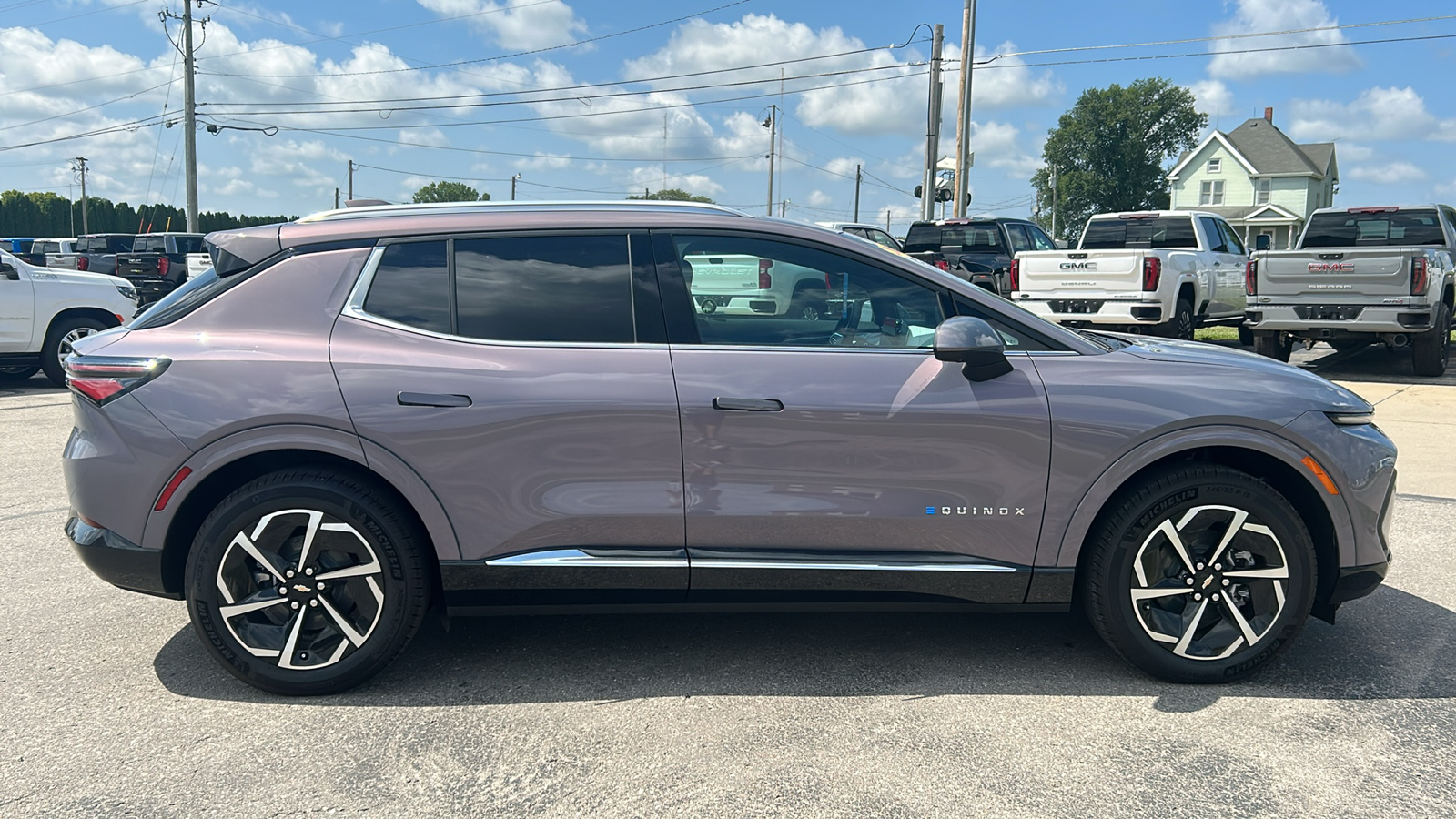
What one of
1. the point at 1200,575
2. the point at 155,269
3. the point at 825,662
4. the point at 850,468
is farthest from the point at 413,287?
the point at 155,269

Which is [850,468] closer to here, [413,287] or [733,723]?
[733,723]

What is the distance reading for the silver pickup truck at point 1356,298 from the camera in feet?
37.3

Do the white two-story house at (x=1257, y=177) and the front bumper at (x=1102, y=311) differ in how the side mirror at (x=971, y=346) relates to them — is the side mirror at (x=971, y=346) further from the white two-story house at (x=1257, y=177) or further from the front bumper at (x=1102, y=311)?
the white two-story house at (x=1257, y=177)

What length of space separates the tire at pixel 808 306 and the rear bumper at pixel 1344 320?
10462 millimetres

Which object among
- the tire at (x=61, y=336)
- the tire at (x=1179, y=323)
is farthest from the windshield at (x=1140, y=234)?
the tire at (x=61, y=336)

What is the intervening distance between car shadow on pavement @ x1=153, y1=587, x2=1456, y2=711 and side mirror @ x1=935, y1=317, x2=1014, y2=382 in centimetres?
114

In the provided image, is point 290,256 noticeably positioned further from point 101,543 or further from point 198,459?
point 101,543

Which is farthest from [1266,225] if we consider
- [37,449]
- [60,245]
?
[37,449]

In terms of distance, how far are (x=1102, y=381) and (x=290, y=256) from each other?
285 cm

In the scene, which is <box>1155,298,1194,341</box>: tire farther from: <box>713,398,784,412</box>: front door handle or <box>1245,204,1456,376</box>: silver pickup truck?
<box>713,398,784,412</box>: front door handle

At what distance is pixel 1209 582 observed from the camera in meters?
3.54

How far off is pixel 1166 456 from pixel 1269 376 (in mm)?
511

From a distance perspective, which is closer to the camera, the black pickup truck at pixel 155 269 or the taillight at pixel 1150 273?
the taillight at pixel 1150 273

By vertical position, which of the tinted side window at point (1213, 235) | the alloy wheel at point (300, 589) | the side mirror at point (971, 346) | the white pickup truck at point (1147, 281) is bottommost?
the alloy wheel at point (300, 589)
